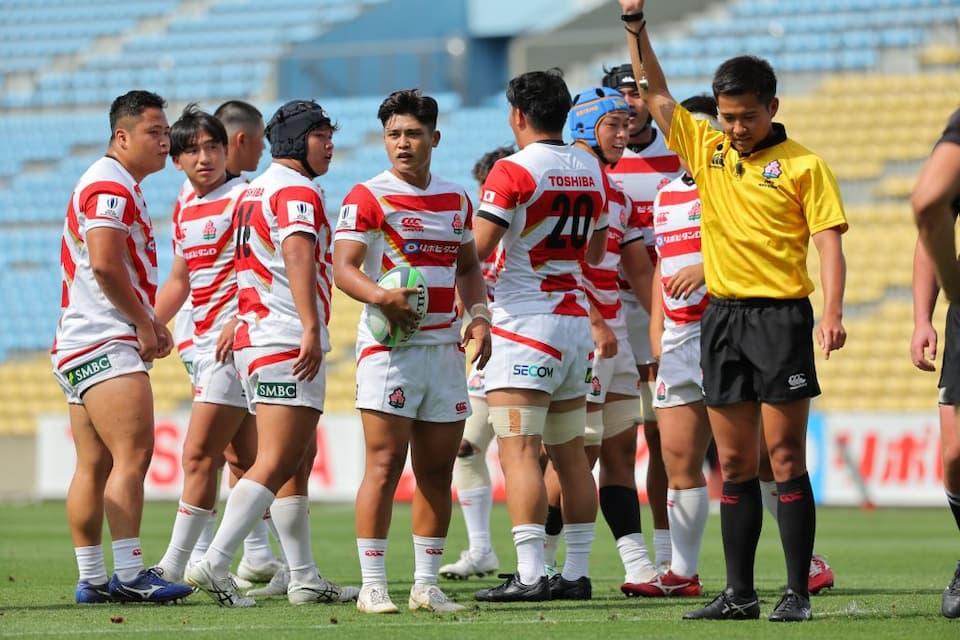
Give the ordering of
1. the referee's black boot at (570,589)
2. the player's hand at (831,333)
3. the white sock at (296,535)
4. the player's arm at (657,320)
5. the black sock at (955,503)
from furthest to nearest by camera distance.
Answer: the player's arm at (657,320) < the referee's black boot at (570,589) < the white sock at (296,535) < the black sock at (955,503) < the player's hand at (831,333)

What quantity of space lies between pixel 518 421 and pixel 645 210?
209 cm

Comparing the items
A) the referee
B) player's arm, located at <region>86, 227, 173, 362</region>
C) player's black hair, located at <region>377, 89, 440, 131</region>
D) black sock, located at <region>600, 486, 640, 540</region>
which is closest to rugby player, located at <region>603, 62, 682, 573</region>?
black sock, located at <region>600, 486, 640, 540</region>

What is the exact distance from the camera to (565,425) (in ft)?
23.7

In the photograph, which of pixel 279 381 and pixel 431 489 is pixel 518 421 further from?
pixel 279 381

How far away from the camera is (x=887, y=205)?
2127cm

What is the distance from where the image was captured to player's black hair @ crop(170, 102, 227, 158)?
8.05 metres

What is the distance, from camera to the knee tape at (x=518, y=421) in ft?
22.7

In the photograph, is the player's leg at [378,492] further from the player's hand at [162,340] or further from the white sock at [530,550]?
the player's hand at [162,340]

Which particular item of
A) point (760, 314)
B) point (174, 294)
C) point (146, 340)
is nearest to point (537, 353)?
point (760, 314)

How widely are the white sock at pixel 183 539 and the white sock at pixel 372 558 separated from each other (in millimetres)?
1334

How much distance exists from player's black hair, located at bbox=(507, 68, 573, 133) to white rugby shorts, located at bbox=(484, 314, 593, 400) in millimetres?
896

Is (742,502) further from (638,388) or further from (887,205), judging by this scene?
(887,205)

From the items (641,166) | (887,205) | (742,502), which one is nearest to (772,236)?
(742,502)

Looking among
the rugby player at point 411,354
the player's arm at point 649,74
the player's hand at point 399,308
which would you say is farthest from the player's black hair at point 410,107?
the player's arm at point 649,74
